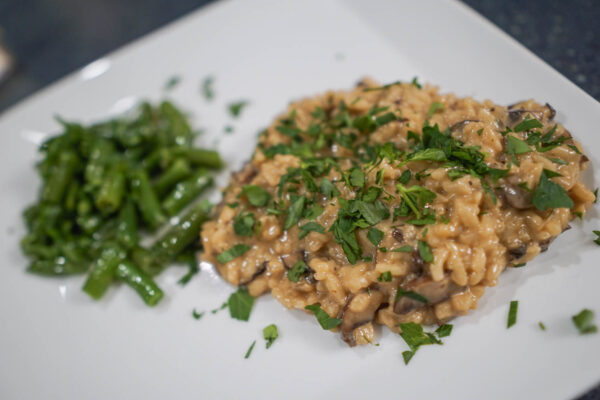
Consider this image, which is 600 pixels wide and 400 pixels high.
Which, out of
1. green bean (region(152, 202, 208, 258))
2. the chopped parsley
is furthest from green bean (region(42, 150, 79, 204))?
the chopped parsley

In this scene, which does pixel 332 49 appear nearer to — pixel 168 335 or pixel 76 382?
pixel 168 335

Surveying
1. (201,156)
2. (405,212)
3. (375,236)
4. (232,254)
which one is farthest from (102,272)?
(405,212)

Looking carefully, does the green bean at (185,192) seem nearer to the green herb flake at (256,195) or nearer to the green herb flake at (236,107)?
the green herb flake at (236,107)

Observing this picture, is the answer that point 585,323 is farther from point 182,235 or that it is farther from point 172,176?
point 172,176

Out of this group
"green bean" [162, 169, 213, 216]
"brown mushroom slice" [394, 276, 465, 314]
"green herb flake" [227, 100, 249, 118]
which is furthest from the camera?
"green herb flake" [227, 100, 249, 118]

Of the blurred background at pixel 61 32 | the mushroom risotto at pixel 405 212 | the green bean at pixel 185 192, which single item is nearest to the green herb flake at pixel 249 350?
the mushroom risotto at pixel 405 212

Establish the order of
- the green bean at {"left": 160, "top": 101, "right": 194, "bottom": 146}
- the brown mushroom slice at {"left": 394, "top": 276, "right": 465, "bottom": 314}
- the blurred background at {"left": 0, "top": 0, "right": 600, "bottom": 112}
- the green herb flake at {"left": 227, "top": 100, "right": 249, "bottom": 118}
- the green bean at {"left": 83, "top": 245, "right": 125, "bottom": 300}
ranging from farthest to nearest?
the blurred background at {"left": 0, "top": 0, "right": 600, "bottom": 112}
the green herb flake at {"left": 227, "top": 100, "right": 249, "bottom": 118}
the green bean at {"left": 160, "top": 101, "right": 194, "bottom": 146}
the green bean at {"left": 83, "top": 245, "right": 125, "bottom": 300}
the brown mushroom slice at {"left": 394, "top": 276, "right": 465, "bottom": 314}

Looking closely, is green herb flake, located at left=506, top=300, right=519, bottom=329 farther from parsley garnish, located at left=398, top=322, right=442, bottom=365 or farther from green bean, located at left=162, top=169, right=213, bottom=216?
green bean, located at left=162, top=169, right=213, bottom=216
